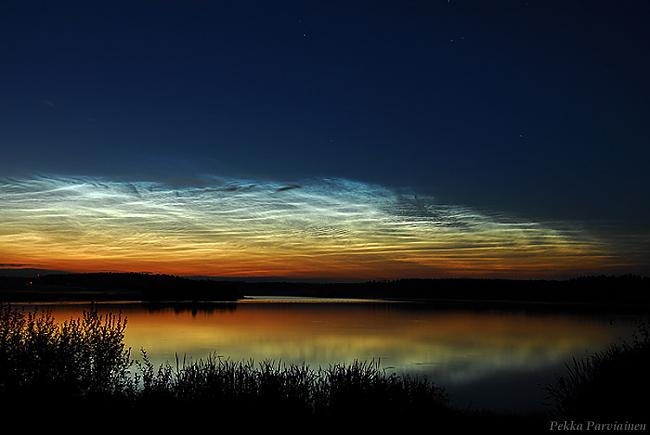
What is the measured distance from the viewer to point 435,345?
41.3 metres

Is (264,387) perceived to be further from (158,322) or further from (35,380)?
(158,322)

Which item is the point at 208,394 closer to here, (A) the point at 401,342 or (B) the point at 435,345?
(B) the point at 435,345

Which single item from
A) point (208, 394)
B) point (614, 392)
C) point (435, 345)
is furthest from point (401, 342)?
point (208, 394)

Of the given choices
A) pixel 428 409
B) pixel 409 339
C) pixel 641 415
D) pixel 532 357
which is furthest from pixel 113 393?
pixel 409 339

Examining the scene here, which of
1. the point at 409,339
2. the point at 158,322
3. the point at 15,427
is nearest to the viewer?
the point at 15,427

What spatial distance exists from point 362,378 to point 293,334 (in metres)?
35.5

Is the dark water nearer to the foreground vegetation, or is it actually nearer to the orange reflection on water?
the orange reflection on water

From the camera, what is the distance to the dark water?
26375mm

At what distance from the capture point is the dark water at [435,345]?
26.4m

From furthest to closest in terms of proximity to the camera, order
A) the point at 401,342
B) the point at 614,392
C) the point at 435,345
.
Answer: the point at 401,342, the point at 435,345, the point at 614,392

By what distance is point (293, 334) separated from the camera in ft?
159

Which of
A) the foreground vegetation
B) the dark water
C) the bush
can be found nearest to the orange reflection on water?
the dark water

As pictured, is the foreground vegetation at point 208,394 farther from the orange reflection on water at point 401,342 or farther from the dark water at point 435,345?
the orange reflection on water at point 401,342

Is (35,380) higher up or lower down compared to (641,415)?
higher up
